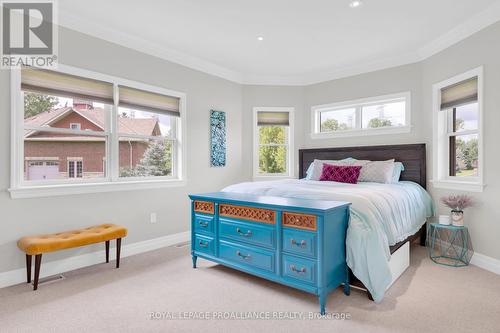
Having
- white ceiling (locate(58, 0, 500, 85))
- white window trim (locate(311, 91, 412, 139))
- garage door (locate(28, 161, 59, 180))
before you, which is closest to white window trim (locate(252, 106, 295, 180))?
white window trim (locate(311, 91, 412, 139))

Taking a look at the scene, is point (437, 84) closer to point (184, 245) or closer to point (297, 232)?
point (297, 232)

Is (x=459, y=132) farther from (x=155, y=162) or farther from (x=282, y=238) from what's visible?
(x=155, y=162)

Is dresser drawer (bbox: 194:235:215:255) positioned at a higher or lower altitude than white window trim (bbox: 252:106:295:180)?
lower

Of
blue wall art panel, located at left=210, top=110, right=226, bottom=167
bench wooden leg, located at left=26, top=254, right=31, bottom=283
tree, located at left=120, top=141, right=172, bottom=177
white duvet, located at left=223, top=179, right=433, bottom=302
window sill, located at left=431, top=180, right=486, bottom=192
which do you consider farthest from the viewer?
blue wall art panel, located at left=210, top=110, right=226, bottom=167

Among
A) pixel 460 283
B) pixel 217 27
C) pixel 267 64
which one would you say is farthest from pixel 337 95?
pixel 460 283

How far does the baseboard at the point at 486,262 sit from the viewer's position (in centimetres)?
296

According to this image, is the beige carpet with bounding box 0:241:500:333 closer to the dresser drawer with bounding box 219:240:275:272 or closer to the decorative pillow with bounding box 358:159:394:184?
the dresser drawer with bounding box 219:240:275:272

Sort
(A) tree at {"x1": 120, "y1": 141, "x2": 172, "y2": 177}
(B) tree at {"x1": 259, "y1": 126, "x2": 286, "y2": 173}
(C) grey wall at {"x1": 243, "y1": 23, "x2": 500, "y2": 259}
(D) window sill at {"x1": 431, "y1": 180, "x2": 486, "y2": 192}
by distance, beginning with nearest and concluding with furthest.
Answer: (C) grey wall at {"x1": 243, "y1": 23, "x2": 500, "y2": 259}
(D) window sill at {"x1": 431, "y1": 180, "x2": 486, "y2": 192}
(A) tree at {"x1": 120, "y1": 141, "x2": 172, "y2": 177}
(B) tree at {"x1": 259, "y1": 126, "x2": 286, "y2": 173}

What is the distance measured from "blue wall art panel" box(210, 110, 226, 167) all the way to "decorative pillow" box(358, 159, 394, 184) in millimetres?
2134

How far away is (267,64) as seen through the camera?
181 inches

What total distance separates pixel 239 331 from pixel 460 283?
214 cm

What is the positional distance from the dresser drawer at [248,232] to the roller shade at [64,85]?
2003mm

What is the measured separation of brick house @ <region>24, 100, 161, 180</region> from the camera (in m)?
2.94

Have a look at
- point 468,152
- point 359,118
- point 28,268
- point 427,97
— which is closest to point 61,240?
point 28,268
